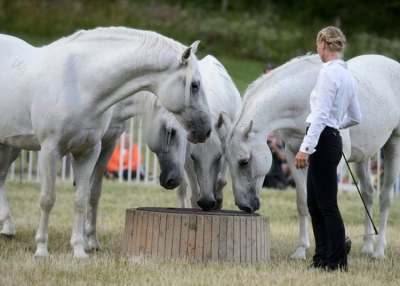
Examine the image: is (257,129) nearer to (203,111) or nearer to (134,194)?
(203,111)

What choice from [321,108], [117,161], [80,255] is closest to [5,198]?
[80,255]

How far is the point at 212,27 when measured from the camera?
2933 centimetres

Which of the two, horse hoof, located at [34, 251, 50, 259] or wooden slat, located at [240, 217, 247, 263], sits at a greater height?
wooden slat, located at [240, 217, 247, 263]

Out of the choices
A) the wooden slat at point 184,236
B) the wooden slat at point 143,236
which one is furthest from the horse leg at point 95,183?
the wooden slat at point 184,236

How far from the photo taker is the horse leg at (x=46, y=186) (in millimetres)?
6074

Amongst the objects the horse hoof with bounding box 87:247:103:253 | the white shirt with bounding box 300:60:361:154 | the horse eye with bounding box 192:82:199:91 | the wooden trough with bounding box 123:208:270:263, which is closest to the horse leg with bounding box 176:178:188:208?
the horse hoof with bounding box 87:247:103:253

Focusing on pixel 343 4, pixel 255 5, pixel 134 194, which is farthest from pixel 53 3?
pixel 134 194

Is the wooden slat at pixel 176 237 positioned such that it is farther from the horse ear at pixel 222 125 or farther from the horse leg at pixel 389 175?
the horse leg at pixel 389 175

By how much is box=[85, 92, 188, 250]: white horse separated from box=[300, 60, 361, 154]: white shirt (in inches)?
56.9

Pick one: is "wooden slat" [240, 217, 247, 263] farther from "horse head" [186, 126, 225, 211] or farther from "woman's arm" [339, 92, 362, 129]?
"woman's arm" [339, 92, 362, 129]

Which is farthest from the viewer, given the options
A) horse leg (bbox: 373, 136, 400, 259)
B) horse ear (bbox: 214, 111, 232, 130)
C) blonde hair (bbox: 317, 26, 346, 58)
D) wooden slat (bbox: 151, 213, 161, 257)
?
horse leg (bbox: 373, 136, 400, 259)

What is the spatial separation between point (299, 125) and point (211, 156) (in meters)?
0.87

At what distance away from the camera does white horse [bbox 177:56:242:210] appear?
266 inches

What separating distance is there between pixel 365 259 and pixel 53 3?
85.2 feet
